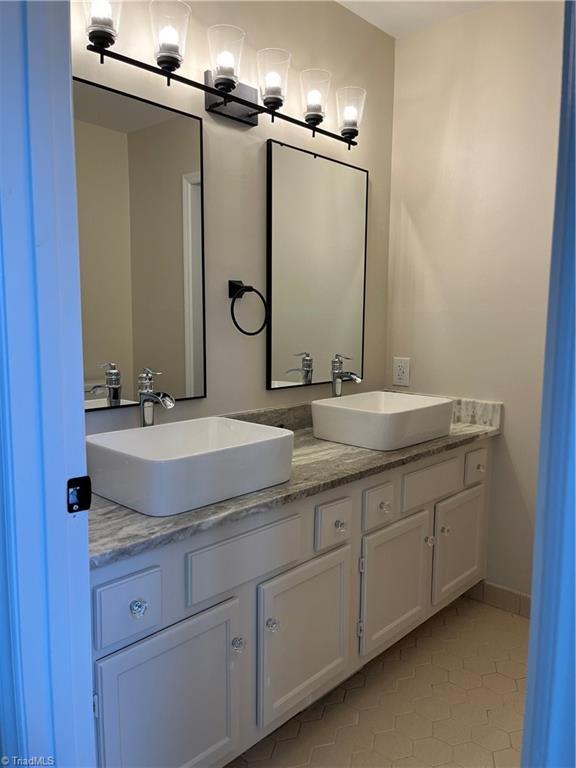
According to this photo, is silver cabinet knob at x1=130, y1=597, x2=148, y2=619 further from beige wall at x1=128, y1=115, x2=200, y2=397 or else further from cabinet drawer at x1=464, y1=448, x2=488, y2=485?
cabinet drawer at x1=464, y1=448, x2=488, y2=485

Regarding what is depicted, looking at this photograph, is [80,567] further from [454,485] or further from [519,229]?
[519,229]

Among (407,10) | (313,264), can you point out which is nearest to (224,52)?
(313,264)

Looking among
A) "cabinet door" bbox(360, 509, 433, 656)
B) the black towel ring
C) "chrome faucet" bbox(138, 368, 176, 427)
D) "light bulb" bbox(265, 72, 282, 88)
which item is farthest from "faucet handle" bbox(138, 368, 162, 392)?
"light bulb" bbox(265, 72, 282, 88)

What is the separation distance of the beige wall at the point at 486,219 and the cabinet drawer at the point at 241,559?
1.28m

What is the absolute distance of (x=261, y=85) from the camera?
1935mm

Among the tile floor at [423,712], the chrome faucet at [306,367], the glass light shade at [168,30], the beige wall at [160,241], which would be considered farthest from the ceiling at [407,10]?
the tile floor at [423,712]

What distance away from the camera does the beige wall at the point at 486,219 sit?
2.25 meters

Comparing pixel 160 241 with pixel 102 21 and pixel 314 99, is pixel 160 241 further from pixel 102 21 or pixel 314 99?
pixel 314 99

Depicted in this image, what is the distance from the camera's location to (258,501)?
1.41 meters

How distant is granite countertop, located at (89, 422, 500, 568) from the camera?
1167 mm

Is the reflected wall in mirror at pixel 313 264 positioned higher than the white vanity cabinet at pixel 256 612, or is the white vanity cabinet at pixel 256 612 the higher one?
the reflected wall in mirror at pixel 313 264

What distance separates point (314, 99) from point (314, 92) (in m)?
0.03

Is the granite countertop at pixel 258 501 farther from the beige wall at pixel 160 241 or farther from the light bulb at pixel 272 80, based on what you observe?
the light bulb at pixel 272 80

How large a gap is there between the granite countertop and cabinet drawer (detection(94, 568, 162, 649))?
7 centimetres
